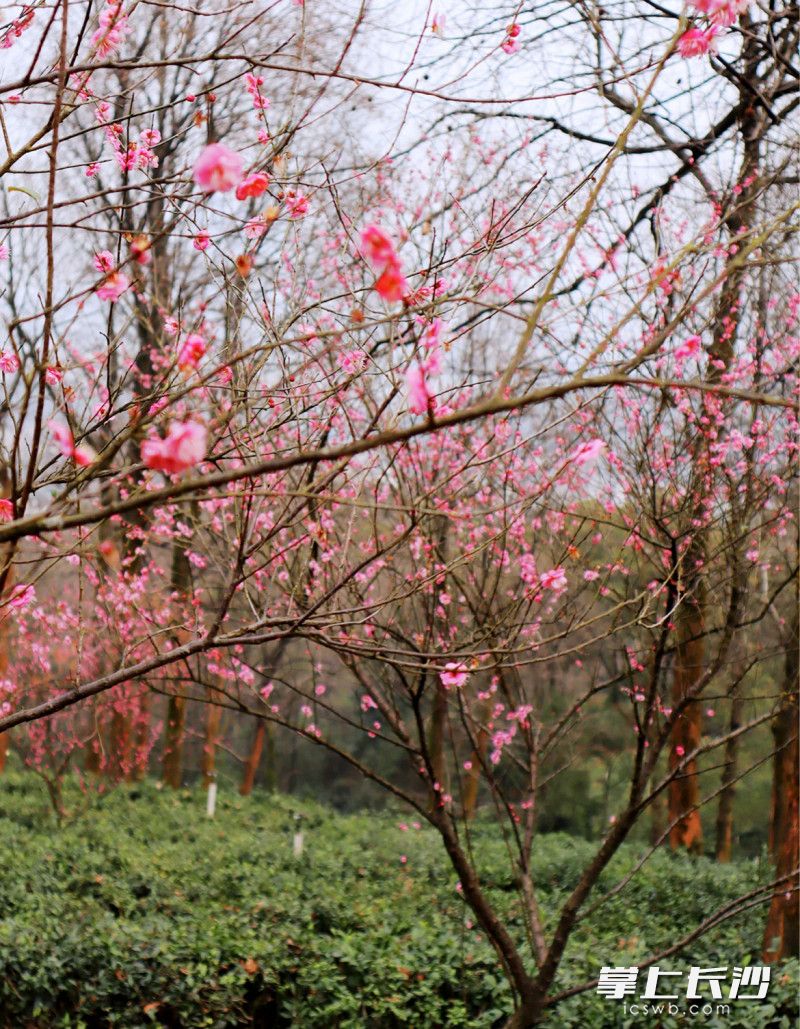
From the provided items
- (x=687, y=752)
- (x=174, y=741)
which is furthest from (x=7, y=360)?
(x=174, y=741)

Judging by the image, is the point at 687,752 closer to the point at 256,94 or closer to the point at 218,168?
the point at 256,94

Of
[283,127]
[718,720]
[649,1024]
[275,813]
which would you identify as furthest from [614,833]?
[718,720]

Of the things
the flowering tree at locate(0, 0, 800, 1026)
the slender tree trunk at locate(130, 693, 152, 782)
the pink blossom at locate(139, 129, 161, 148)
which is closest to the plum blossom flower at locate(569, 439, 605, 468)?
the flowering tree at locate(0, 0, 800, 1026)

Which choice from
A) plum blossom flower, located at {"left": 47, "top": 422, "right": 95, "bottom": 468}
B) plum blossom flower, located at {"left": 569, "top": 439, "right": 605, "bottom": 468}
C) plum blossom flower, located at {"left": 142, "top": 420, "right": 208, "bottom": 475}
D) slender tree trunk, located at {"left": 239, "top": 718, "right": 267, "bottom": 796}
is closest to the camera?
plum blossom flower, located at {"left": 142, "top": 420, "right": 208, "bottom": 475}

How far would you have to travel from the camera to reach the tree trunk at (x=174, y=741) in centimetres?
1248

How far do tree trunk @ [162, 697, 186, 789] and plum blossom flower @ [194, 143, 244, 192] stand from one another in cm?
1105

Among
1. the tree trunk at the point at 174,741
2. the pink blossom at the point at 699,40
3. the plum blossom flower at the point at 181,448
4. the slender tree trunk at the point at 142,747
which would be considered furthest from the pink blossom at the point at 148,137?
the slender tree trunk at the point at 142,747

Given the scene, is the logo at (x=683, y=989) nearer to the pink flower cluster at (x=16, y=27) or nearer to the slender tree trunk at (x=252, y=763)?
the pink flower cluster at (x=16, y=27)

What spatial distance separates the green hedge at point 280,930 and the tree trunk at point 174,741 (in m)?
2.32

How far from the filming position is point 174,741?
12.9 metres

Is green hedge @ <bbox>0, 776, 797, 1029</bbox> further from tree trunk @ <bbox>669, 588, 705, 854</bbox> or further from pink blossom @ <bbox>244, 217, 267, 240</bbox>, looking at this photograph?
pink blossom @ <bbox>244, 217, 267, 240</bbox>

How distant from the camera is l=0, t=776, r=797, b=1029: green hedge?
4.92 meters

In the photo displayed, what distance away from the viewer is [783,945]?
6008 mm

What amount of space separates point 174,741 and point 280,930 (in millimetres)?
7594
